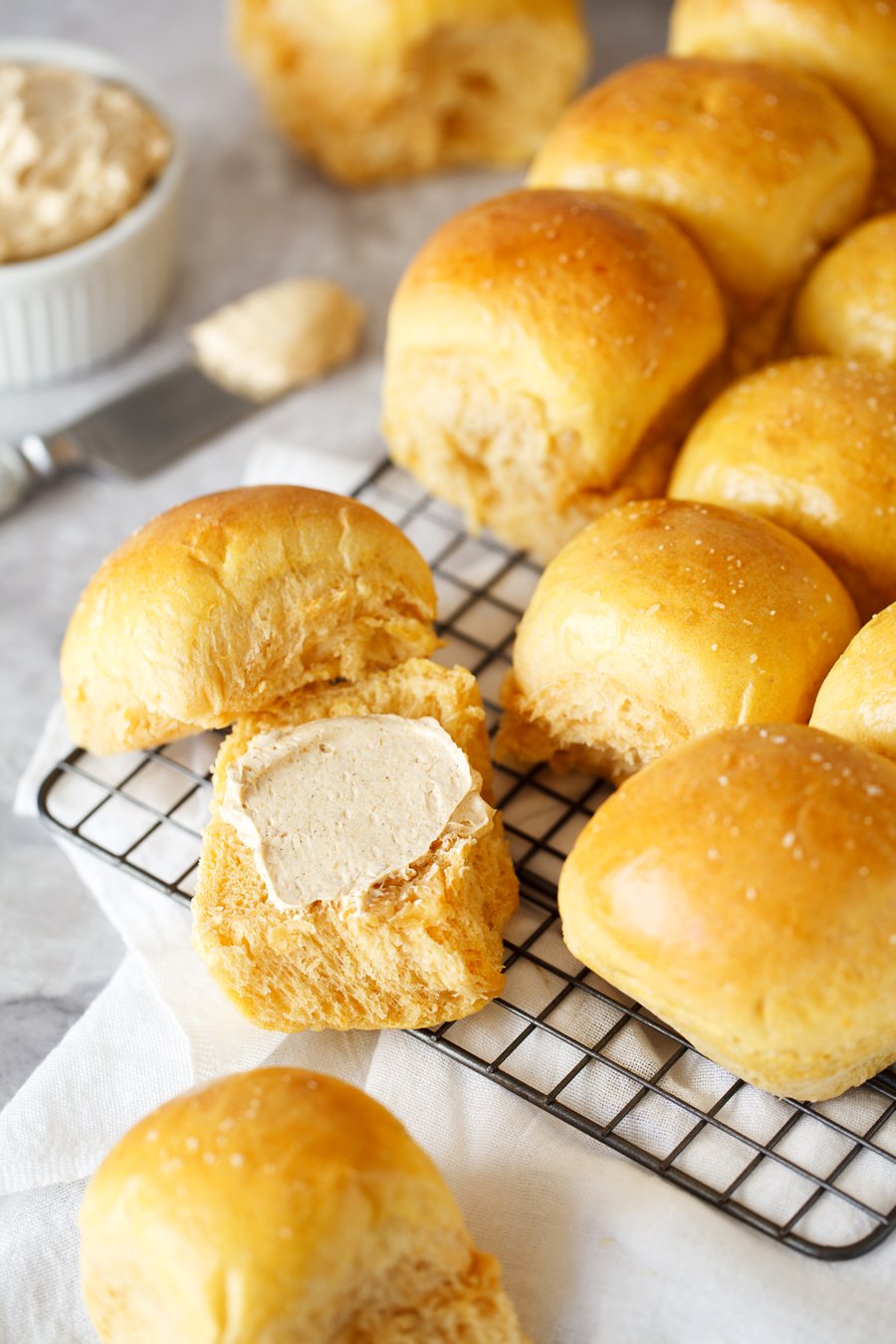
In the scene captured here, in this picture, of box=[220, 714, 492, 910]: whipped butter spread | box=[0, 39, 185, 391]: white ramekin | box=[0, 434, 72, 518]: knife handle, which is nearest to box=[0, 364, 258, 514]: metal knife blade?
box=[0, 434, 72, 518]: knife handle

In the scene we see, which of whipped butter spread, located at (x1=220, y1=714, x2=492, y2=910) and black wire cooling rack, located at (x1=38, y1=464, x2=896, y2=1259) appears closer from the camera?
black wire cooling rack, located at (x1=38, y1=464, x2=896, y2=1259)

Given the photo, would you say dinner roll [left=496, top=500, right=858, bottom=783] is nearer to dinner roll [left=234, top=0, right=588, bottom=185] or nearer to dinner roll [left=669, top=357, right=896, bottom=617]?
dinner roll [left=669, top=357, right=896, bottom=617]

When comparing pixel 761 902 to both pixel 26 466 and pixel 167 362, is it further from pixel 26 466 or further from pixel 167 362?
pixel 167 362

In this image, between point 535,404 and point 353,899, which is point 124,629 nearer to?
point 353,899

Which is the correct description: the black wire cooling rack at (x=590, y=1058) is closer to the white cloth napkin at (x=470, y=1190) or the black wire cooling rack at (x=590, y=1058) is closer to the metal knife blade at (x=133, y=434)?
the white cloth napkin at (x=470, y=1190)

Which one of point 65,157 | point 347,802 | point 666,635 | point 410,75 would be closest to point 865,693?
point 666,635
